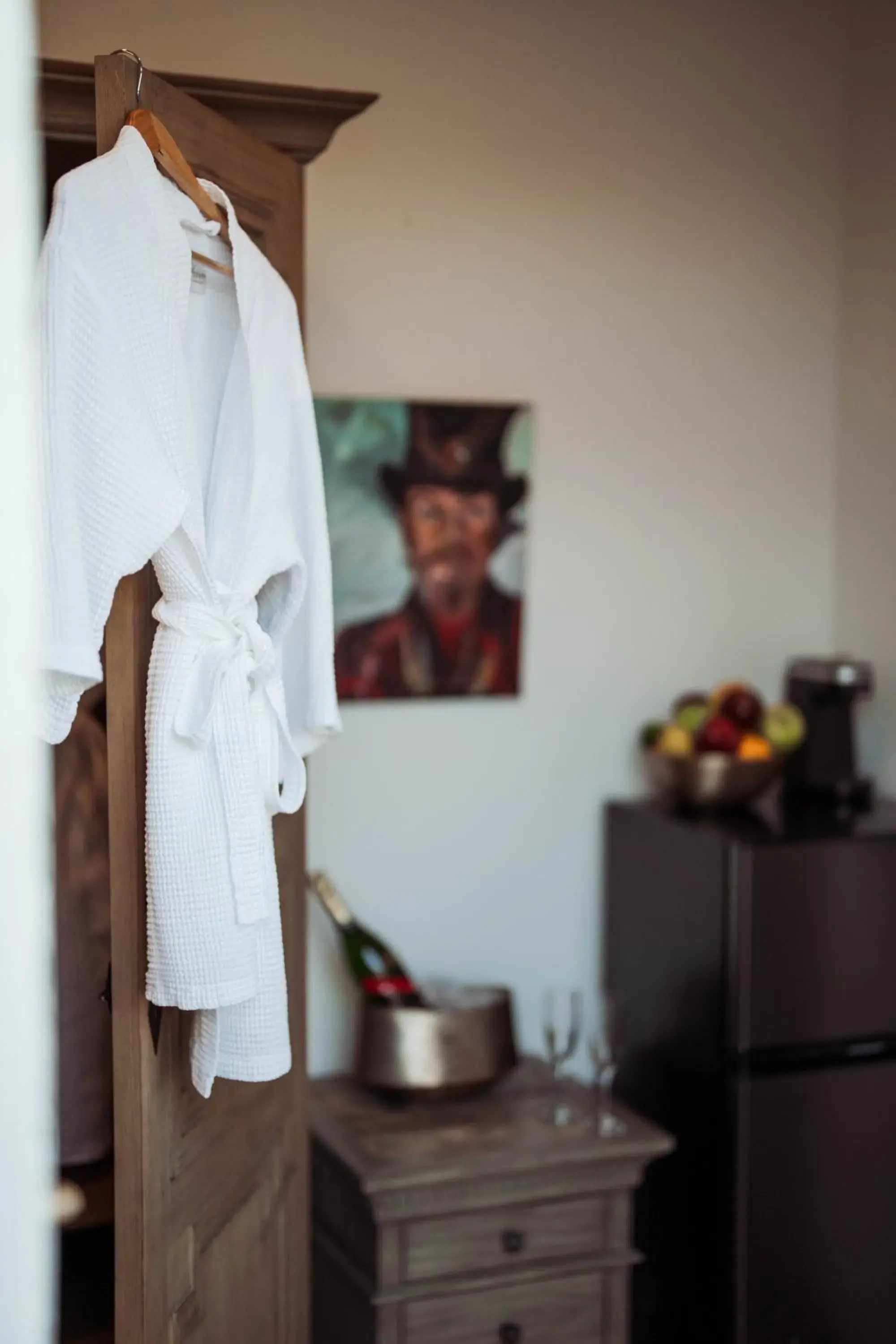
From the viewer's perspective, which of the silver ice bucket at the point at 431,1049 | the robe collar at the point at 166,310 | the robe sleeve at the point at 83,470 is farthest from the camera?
the silver ice bucket at the point at 431,1049

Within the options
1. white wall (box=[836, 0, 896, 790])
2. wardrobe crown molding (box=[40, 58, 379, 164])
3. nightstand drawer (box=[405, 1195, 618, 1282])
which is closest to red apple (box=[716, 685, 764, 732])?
white wall (box=[836, 0, 896, 790])

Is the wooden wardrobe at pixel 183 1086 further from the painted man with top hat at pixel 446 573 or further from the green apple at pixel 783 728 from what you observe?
the green apple at pixel 783 728

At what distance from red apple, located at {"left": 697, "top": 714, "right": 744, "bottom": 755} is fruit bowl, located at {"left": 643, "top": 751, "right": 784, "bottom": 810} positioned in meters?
0.01

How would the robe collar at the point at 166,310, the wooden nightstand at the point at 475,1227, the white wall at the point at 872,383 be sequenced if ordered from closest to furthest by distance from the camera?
1. the robe collar at the point at 166,310
2. the wooden nightstand at the point at 475,1227
3. the white wall at the point at 872,383

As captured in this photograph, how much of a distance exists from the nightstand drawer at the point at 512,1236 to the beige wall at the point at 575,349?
53 centimetres

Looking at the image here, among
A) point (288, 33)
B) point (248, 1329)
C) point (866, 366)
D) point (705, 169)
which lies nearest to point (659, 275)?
point (705, 169)

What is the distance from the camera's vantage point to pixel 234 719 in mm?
1647

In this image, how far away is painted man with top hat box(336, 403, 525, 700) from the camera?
9.31ft

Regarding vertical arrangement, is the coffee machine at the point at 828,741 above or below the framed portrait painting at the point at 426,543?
below

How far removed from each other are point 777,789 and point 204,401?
1.82 metres

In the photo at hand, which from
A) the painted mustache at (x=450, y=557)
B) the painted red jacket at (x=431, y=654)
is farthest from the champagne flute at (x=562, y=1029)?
the painted mustache at (x=450, y=557)

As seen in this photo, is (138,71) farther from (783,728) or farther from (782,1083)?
(782,1083)

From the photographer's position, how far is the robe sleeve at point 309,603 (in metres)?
1.88

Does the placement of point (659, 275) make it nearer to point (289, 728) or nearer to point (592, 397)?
point (592, 397)
